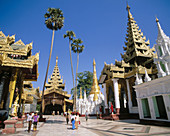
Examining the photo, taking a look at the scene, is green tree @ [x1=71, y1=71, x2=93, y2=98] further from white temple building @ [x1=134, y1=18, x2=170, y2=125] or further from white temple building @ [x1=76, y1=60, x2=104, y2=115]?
white temple building @ [x1=134, y1=18, x2=170, y2=125]

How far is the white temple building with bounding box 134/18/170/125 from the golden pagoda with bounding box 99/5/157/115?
514 centimetres

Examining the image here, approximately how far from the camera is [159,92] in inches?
407

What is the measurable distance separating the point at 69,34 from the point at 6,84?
45.6ft

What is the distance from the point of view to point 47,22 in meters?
19.7

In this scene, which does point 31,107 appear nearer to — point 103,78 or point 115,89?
point 103,78

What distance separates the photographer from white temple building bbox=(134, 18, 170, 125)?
9.97 metres

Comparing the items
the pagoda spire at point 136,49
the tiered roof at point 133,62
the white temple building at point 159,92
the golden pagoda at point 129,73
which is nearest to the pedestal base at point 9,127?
the white temple building at point 159,92

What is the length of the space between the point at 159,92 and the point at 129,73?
28.6ft

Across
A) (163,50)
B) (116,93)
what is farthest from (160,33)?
(116,93)

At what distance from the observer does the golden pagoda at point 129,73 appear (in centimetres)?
1830

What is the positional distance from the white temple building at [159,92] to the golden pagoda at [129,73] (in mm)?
5144

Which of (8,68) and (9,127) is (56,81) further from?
(9,127)

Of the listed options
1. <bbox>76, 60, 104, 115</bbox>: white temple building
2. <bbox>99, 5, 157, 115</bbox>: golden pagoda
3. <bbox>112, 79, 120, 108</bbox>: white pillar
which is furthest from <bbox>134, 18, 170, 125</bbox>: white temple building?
<bbox>76, 60, 104, 115</bbox>: white temple building

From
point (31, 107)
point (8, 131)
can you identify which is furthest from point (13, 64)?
point (31, 107)
